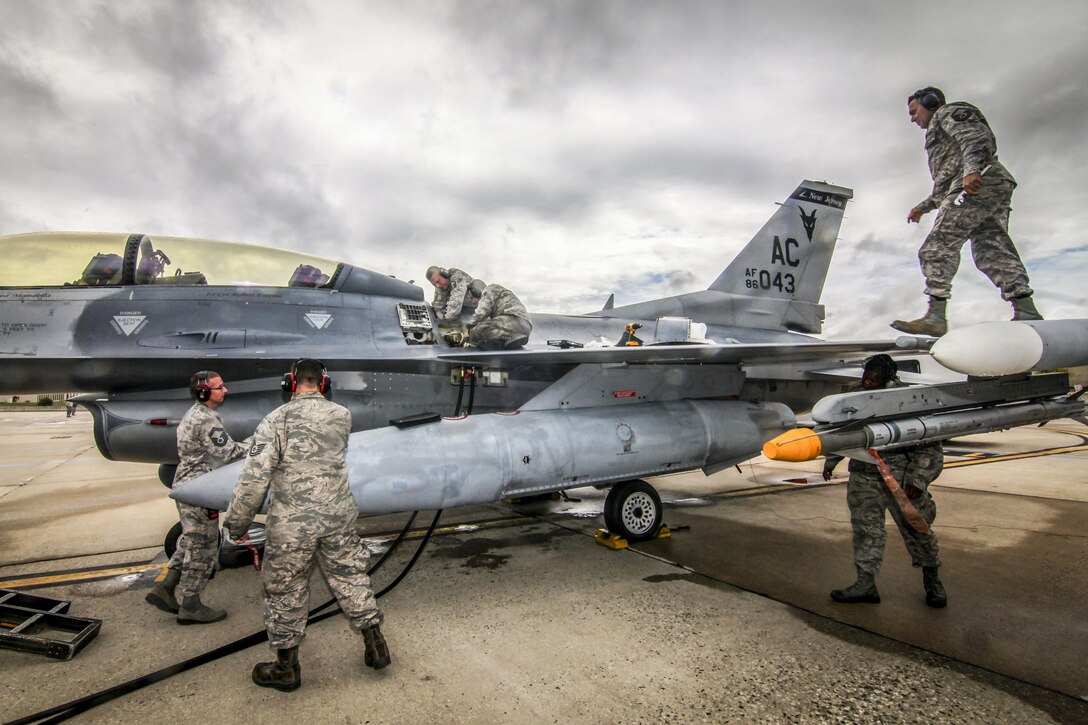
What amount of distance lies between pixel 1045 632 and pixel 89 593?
22.8 feet

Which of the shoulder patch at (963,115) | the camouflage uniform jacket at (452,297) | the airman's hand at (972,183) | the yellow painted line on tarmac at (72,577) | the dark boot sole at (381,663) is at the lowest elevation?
the yellow painted line on tarmac at (72,577)

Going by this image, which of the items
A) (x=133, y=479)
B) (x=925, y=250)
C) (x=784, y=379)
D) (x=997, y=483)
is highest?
(x=925, y=250)

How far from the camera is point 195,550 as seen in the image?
12.0 ft

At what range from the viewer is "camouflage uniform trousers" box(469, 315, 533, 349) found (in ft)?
18.9

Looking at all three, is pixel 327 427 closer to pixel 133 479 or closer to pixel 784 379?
pixel 784 379

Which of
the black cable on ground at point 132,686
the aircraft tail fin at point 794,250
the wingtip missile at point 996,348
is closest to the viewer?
the black cable on ground at point 132,686

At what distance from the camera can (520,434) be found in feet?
15.4

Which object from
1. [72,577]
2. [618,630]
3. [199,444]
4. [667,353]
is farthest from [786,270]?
[72,577]

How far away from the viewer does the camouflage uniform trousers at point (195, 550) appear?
362 centimetres

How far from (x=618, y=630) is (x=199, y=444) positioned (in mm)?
3274

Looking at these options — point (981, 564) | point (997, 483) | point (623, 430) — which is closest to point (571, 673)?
point (623, 430)

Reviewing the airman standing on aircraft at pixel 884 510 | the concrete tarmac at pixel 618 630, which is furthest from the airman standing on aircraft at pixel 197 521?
the airman standing on aircraft at pixel 884 510

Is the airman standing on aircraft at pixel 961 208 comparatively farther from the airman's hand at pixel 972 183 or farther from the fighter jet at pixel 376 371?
the fighter jet at pixel 376 371

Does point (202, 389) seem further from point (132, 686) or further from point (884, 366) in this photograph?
point (884, 366)
